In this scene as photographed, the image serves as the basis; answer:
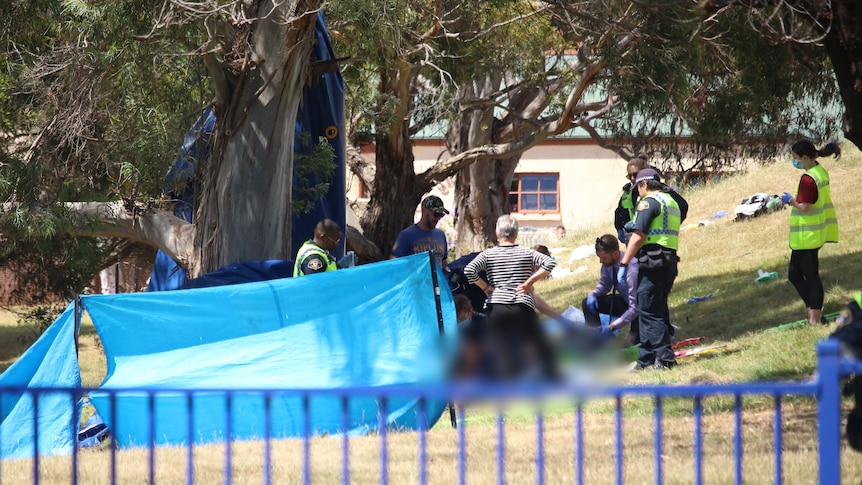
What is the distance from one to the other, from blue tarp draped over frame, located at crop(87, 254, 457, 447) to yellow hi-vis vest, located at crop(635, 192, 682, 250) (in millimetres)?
2230

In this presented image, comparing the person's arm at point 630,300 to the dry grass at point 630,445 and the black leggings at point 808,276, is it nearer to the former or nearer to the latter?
the dry grass at point 630,445

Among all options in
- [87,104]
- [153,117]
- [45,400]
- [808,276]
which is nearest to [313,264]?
[45,400]

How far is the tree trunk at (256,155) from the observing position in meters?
10.3

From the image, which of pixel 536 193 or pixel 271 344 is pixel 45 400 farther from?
pixel 536 193

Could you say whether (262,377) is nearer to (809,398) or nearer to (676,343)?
(809,398)

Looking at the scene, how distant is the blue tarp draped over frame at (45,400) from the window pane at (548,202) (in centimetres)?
2680

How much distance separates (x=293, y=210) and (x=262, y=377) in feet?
15.9

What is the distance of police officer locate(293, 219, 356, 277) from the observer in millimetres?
8195

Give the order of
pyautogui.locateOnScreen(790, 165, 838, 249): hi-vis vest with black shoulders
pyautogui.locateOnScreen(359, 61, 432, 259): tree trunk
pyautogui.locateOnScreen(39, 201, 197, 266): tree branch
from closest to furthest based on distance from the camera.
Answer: pyautogui.locateOnScreen(790, 165, 838, 249): hi-vis vest with black shoulders < pyautogui.locateOnScreen(39, 201, 197, 266): tree branch < pyautogui.locateOnScreen(359, 61, 432, 259): tree trunk

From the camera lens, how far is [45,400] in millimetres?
7473

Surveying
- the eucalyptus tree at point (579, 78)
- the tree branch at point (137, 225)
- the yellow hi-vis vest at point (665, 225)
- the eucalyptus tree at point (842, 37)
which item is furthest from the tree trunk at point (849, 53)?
the tree branch at point (137, 225)

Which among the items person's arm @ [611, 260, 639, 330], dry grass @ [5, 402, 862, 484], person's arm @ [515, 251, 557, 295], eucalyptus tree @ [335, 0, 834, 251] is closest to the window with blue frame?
eucalyptus tree @ [335, 0, 834, 251]

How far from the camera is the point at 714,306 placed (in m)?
12.5

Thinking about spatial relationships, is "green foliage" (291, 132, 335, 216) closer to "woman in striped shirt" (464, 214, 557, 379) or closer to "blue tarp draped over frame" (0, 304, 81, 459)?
"woman in striped shirt" (464, 214, 557, 379)
